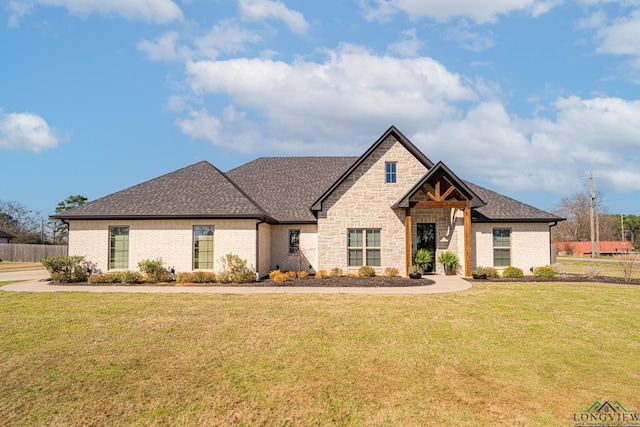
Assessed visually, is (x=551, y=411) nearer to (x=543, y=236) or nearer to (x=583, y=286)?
(x=583, y=286)

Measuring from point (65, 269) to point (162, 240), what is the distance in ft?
14.2

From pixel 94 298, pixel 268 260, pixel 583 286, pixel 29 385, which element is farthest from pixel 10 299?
pixel 583 286

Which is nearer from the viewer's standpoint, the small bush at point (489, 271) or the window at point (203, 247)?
the window at point (203, 247)

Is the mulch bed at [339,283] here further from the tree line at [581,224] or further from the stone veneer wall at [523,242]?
the tree line at [581,224]

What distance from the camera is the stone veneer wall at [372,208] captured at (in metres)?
19.1

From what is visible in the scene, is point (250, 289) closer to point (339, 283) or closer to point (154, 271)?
point (339, 283)

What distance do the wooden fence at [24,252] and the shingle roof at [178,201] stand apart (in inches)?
916

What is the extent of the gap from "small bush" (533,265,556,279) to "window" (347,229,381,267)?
25.2ft

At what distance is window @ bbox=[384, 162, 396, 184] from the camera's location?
19.3m

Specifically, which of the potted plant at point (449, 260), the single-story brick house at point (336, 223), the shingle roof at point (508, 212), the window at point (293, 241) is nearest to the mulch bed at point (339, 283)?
the single-story brick house at point (336, 223)

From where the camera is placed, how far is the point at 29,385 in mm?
5648

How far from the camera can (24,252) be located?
1501 inches

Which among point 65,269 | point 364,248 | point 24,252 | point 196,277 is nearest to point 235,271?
point 196,277

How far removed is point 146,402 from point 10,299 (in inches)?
432
